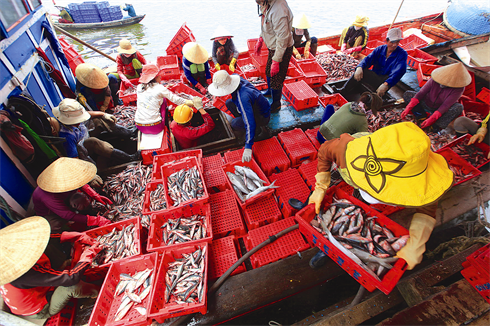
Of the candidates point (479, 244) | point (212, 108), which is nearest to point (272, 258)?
point (479, 244)

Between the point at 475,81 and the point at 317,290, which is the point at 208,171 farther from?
the point at 475,81

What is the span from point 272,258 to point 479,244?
3.09 meters

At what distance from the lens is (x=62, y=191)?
10.1 feet

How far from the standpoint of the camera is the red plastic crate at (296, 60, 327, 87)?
20.9 feet

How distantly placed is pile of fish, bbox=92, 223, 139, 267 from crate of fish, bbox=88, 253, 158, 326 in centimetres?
23

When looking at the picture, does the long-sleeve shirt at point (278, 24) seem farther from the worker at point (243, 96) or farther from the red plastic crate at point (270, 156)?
the red plastic crate at point (270, 156)

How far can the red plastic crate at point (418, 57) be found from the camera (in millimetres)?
6785

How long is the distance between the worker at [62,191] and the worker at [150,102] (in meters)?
1.88

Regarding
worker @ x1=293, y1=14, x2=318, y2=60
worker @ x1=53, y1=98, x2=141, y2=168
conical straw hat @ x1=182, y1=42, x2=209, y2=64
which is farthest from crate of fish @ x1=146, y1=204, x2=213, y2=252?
Result: worker @ x1=293, y1=14, x2=318, y2=60

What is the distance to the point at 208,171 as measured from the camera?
14.0 feet

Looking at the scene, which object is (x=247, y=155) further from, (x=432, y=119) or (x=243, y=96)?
(x=432, y=119)

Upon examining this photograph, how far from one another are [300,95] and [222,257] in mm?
4405

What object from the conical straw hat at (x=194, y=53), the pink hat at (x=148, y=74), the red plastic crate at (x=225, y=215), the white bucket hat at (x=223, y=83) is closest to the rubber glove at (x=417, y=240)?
the red plastic crate at (x=225, y=215)

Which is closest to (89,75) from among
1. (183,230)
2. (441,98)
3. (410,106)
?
(183,230)
